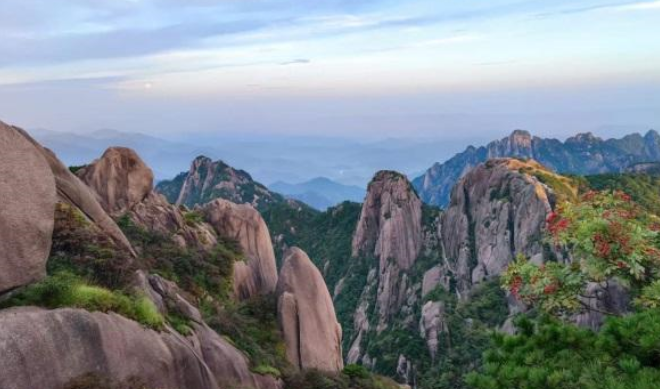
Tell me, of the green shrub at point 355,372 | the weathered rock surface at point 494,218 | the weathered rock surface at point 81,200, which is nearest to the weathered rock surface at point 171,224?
the weathered rock surface at point 81,200

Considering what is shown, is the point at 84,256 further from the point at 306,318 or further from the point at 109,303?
the point at 306,318

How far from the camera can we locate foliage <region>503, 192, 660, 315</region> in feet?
50.1

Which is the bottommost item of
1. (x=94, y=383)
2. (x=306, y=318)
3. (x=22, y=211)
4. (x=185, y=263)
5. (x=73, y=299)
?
(x=306, y=318)

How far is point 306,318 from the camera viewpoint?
3488 centimetres

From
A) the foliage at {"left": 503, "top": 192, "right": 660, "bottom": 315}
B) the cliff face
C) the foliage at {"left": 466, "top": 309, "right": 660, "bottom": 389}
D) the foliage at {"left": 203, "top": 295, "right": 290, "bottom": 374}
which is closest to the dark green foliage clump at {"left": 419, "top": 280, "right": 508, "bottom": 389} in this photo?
the foliage at {"left": 203, "top": 295, "right": 290, "bottom": 374}

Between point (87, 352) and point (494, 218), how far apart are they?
8726 cm

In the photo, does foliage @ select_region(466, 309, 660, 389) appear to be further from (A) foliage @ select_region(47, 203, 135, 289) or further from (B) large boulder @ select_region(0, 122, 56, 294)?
(A) foliage @ select_region(47, 203, 135, 289)

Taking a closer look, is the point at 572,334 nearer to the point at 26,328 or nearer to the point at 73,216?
the point at 26,328

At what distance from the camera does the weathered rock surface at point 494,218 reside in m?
86.1

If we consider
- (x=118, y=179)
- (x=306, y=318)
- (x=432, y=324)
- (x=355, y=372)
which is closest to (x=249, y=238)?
(x=118, y=179)

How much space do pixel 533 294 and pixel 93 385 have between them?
520 inches

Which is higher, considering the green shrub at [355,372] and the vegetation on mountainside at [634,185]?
the green shrub at [355,372]

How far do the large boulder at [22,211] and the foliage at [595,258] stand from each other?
14553 mm

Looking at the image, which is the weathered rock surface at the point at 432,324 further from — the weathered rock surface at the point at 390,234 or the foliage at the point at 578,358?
the foliage at the point at 578,358
